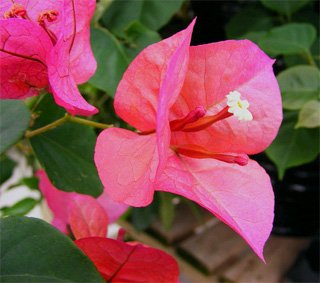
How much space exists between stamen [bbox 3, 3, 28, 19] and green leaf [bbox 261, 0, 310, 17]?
429mm

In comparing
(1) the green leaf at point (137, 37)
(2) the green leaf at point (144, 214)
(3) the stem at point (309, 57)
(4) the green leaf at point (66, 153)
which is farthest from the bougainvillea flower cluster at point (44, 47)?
(2) the green leaf at point (144, 214)

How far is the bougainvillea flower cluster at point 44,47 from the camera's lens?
27 centimetres

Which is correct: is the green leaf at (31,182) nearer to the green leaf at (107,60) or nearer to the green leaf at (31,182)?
the green leaf at (31,182)

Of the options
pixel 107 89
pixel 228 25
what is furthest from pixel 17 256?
pixel 228 25

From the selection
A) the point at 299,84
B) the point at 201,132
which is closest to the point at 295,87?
the point at 299,84

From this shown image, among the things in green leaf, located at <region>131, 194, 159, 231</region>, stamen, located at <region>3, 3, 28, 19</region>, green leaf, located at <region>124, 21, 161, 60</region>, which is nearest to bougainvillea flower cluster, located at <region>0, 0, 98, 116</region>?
stamen, located at <region>3, 3, 28, 19</region>

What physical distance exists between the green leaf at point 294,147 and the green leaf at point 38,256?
1.19ft

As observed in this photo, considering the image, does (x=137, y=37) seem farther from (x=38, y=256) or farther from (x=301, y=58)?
(x=38, y=256)

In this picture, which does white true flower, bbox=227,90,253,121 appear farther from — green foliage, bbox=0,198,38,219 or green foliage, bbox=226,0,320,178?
Answer: green foliage, bbox=0,198,38,219

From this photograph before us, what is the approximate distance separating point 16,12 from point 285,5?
0.46 m

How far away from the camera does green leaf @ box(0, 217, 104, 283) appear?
237 millimetres

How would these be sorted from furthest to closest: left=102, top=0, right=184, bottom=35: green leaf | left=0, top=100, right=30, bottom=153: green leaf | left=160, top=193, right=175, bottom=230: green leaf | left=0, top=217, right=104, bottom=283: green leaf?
left=160, top=193, right=175, bottom=230: green leaf < left=102, top=0, right=184, bottom=35: green leaf < left=0, top=100, right=30, bottom=153: green leaf < left=0, top=217, right=104, bottom=283: green leaf

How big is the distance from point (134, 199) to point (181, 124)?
0.06 m

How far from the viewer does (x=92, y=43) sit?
1.80ft
